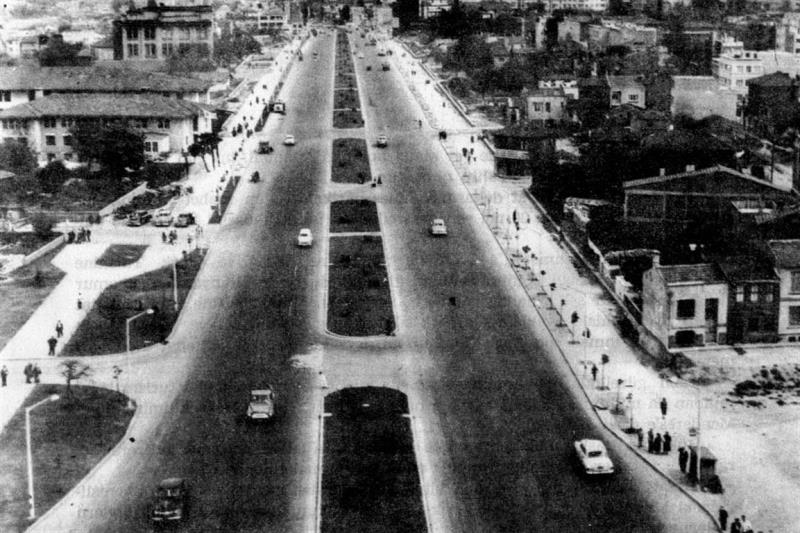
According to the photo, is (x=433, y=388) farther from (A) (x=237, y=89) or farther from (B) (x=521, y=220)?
(A) (x=237, y=89)

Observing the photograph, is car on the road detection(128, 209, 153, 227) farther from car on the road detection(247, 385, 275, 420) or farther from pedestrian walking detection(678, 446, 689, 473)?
pedestrian walking detection(678, 446, 689, 473)

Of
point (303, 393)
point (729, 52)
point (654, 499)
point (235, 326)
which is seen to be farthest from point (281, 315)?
point (729, 52)

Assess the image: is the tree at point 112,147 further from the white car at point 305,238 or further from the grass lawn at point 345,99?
A: the grass lawn at point 345,99

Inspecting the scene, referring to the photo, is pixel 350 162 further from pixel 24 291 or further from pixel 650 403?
pixel 650 403

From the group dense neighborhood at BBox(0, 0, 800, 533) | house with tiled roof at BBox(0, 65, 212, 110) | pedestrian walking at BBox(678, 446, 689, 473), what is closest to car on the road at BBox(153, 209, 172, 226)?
dense neighborhood at BBox(0, 0, 800, 533)

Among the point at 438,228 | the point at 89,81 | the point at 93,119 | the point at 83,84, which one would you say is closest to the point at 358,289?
the point at 438,228

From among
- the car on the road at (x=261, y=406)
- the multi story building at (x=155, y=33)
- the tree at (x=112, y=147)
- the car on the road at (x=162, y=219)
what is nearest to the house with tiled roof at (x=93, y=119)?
the tree at (x=112, y=147)

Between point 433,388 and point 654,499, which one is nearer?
point 654,499
